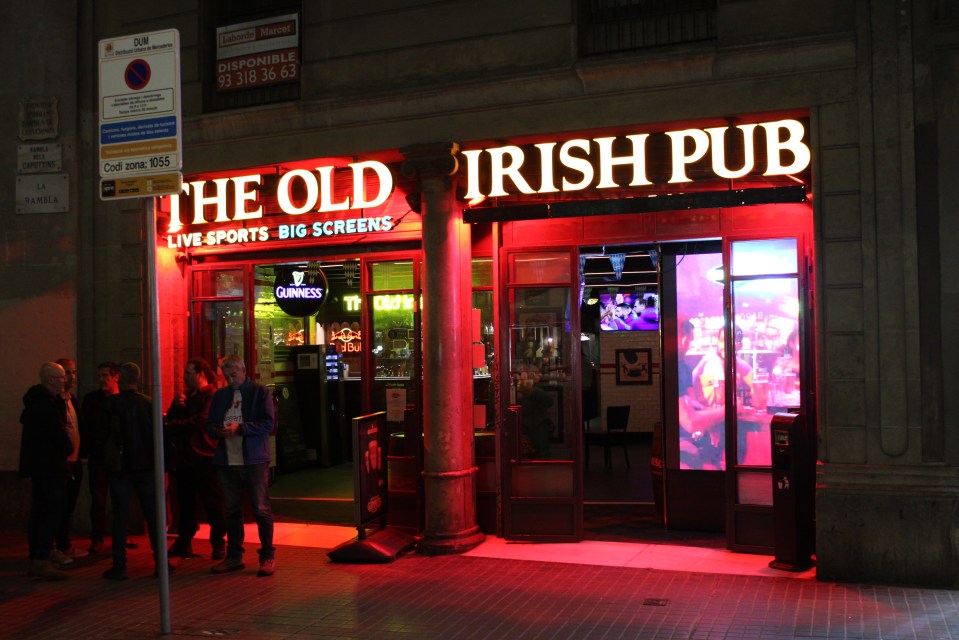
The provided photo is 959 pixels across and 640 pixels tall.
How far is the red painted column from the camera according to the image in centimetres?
979

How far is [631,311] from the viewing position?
19.3 metres

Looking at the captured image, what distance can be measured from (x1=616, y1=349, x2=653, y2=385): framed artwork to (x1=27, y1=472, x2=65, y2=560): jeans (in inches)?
499

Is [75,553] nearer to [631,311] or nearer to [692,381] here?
[692,381]

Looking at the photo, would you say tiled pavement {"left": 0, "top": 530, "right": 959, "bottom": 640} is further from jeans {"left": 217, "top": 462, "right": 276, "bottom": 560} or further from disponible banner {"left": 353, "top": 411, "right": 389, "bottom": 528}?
disponible banner {"left": 353, "top": 411, "right": 389, "bottom": 528}

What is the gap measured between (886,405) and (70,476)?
754 centimetres

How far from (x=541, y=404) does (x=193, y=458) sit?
141 inches

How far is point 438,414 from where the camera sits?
983 cm

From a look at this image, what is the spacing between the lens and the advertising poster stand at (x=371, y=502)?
9.39m

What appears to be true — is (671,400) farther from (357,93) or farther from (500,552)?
(357,93)

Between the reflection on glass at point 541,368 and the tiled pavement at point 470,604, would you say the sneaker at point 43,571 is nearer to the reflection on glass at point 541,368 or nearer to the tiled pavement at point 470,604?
the tiled pavement at point 470,604

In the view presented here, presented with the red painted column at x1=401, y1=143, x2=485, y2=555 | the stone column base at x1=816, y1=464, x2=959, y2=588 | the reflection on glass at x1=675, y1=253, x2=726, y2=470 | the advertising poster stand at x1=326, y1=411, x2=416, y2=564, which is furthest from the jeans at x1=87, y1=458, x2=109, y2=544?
the stone column base at x1=816, y1=464, x2=959, y2=588

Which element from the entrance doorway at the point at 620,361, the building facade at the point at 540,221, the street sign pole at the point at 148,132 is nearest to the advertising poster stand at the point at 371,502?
the building facade at the point at 540,221

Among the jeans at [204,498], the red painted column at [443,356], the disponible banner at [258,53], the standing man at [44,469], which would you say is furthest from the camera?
the disponible banner at [258,53]

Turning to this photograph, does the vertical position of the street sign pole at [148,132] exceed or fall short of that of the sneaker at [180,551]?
it exceeds it
